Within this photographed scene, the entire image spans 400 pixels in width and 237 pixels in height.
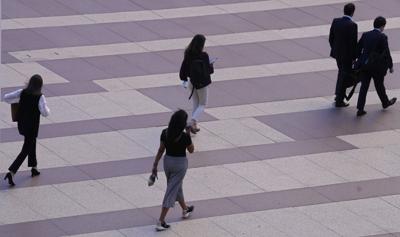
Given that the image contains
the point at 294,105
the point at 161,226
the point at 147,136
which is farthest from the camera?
the point at 294,105

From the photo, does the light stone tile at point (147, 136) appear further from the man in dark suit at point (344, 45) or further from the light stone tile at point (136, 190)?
the man in dark suit at point (344, 45)

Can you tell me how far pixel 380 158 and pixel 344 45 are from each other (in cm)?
247

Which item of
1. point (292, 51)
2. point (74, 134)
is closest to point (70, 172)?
point (74, 134)

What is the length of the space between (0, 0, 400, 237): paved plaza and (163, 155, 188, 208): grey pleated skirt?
1.37ft

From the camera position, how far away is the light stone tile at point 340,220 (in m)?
14.0

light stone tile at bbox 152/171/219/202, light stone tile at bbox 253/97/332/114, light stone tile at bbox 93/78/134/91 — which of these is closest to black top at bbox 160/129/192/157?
light stone tile at bbox 152/171/219/202

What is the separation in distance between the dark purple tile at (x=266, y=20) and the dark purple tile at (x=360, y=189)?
279 inches

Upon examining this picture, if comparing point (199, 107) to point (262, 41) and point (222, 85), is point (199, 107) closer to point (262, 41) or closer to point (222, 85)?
point (222, 85)

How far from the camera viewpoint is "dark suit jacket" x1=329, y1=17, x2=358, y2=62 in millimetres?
18109

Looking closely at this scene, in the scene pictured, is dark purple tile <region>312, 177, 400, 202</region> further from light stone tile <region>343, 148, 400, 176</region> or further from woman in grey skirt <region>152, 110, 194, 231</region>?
A: woman in grey skirt <region>152, 110, 194, 231</region>

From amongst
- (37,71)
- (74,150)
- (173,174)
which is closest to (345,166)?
(173,174)

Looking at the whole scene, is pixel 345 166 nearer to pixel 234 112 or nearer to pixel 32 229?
pixel 234 112

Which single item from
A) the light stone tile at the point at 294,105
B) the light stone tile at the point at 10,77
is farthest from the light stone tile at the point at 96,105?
the light stone tile at the point at 294,105

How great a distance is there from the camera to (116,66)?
65.1 ft
